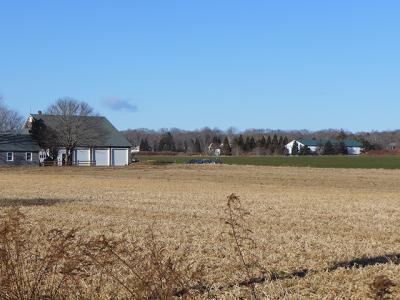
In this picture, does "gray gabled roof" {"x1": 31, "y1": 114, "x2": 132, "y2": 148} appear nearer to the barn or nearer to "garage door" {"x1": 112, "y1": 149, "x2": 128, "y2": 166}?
"garage door" {"x1": 112, "y1": 149, "x2": 128, "y2": 166}

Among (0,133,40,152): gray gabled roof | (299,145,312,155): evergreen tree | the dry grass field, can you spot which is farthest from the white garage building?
(299,145,312,155): evergreen tree

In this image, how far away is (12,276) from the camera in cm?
593

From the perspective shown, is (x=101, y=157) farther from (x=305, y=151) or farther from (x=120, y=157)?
(x=305, y=151)

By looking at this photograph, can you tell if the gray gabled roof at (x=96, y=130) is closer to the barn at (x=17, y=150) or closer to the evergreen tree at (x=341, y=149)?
the barn at (x=17, y=150)

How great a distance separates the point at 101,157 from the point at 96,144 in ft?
7.41

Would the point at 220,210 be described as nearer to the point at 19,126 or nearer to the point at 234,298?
the point at 234,298

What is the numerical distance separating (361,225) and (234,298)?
32.6ft

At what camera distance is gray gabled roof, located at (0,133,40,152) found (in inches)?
3406

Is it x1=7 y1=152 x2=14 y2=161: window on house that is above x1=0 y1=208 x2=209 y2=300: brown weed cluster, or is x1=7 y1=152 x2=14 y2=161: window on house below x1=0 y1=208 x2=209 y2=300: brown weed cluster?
above

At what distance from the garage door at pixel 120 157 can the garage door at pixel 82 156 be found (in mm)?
Answer: 4299

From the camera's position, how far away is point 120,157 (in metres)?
95.4

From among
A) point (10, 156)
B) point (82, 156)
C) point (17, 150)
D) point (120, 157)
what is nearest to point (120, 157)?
point (120, 157)

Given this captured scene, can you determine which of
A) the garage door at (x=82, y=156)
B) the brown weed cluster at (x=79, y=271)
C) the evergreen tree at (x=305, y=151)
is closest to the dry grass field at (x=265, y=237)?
the brown weed cluster at (x=79, y=271)

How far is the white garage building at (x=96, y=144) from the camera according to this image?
91.9 m
